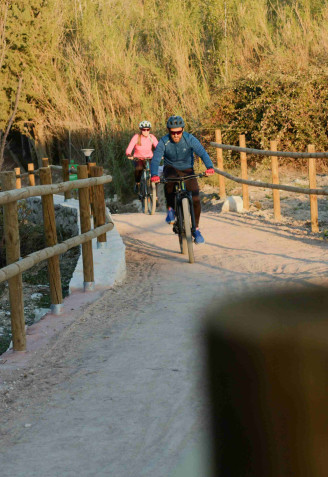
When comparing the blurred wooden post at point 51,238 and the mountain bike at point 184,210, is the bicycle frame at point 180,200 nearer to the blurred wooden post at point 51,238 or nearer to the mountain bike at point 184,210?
the mountain bike at point 184,210

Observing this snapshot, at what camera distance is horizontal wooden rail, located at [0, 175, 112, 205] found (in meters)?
5.71

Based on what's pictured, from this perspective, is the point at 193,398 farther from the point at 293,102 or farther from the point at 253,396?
the point at 293,102

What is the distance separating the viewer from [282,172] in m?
18.5

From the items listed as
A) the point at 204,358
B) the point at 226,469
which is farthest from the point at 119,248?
the point at 226,469

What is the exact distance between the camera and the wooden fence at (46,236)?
5.86 m

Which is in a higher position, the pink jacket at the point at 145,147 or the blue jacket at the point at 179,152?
the blue jacket at the point at 179,152

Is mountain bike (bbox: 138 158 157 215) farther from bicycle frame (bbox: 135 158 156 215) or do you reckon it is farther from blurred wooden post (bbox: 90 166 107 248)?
blurred wooden post (bbox: 90 166 107 248)

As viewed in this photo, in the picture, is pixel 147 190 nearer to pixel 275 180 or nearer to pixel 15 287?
pixel 275 180

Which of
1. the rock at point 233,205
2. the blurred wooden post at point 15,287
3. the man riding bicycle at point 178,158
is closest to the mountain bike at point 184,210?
the man riding bicycle at point 178,158

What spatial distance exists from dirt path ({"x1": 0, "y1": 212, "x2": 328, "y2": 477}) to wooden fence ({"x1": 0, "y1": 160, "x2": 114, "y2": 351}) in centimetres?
33

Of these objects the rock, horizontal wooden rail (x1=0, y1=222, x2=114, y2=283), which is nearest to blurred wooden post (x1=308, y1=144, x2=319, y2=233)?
the rock

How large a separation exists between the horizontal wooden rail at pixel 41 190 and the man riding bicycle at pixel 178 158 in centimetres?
103

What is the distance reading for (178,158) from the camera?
10.0m

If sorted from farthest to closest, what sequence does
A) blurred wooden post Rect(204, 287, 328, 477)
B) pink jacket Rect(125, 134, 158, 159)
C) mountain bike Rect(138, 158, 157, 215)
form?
1. mountain bike Rect(138, 158, 157, 215)
2. pink jacket Rect(125, 134, 158, 159)
3. blurred wooden post Rect(204, 287, 328, 477)
